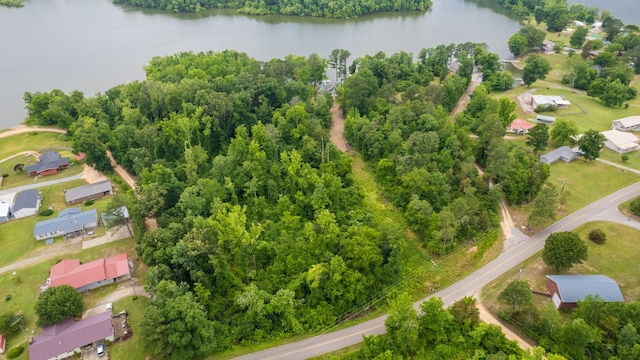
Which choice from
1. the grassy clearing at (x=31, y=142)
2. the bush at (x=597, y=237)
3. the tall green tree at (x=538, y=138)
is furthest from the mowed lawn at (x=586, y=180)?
the grassy clearing at (x=31, y=142)

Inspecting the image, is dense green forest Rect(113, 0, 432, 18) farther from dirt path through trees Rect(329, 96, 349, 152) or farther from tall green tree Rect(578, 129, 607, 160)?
tall green tree Rect(578, 129, 607, 160)

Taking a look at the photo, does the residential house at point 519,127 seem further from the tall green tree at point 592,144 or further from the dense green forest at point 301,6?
the dense green forest at point 301,6

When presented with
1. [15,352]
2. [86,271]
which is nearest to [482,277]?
[86,271]

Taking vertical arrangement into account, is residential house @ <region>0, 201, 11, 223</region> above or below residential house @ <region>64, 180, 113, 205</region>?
below

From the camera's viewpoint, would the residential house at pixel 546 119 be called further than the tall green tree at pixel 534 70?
No

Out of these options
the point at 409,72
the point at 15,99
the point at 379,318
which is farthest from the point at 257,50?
the point at 379,318

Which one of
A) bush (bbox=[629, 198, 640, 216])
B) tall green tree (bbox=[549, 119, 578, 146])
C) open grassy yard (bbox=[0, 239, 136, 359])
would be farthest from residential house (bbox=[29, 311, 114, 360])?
tall green tree (bbox=[549, 119, 578, 146])

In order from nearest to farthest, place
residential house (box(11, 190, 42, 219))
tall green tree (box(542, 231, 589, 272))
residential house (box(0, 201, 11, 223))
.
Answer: tall green tree (box(542, 231, 589, 272)) < residential house (box(0, 201, 11, 223)) < residential house (box(11, 190, 42, 219))
